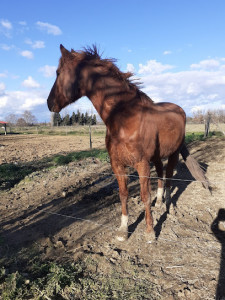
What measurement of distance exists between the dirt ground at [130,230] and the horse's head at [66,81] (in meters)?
2.23

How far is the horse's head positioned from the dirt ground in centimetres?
223

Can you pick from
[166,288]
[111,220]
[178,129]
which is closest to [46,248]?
[111,220]

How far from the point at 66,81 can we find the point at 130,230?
2656mm

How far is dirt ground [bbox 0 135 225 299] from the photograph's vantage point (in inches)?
98.0

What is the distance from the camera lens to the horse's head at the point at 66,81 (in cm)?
297

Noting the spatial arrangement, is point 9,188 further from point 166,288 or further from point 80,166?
point 166,288

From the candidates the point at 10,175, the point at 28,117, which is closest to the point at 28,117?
the point at 28,117

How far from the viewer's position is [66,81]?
118 inches

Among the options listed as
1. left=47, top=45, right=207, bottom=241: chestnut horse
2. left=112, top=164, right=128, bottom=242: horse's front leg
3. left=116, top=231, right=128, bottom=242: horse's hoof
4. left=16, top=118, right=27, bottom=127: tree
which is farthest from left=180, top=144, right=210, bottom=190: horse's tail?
left=16, top=118, right=27, bottom=127: tree

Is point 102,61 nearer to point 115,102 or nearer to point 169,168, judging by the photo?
point 115,102

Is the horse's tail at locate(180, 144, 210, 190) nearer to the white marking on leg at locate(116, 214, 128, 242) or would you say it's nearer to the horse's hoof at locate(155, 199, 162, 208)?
the horse's hoof at locate(155, 199, 162, 208)

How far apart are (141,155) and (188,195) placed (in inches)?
108

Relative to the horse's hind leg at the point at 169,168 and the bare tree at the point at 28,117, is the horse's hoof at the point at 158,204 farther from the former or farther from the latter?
the bare tree at the point at 28,117

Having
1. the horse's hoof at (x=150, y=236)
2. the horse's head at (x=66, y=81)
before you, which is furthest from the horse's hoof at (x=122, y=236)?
the horse's head at (x=66, y=81)
